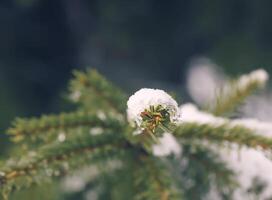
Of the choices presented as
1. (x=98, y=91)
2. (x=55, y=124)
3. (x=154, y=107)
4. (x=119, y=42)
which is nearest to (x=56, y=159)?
(x=55, y=124)

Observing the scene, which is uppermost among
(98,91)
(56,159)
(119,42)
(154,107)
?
(119,42)

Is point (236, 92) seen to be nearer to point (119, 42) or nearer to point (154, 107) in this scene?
point (154, 107)

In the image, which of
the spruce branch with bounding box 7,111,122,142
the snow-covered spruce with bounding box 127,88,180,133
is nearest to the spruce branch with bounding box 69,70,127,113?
the spruce branch with bounding box 7,111,122,142

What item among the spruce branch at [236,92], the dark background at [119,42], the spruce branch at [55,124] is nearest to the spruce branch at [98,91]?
the spruce branch at [55,124]

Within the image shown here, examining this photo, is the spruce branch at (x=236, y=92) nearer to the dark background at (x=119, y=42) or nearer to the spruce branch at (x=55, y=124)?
the spruce branch at (x=55, y=124)

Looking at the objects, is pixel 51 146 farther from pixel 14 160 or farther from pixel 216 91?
pixel 216 91

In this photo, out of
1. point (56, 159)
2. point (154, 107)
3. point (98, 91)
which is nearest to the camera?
point (154, 107)

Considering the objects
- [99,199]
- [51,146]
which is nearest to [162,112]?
[51,146]

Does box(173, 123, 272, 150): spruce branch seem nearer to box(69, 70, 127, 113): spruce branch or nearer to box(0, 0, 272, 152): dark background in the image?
box(69, 70, 127, 113): spruce branch
